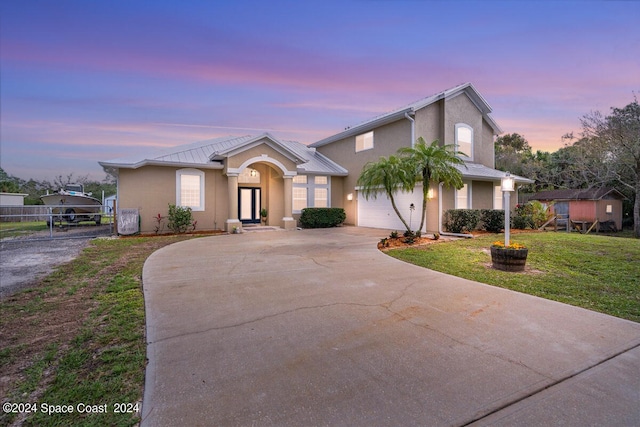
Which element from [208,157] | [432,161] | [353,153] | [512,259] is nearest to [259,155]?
[208,157]

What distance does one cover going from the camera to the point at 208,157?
599 inches

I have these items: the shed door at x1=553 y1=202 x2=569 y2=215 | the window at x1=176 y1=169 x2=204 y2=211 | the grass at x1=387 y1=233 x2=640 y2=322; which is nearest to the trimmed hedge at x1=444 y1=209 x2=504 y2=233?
the grass at x1=387 y1=233 x2=640 y2=322

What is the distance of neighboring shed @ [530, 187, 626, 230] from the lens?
2309cm

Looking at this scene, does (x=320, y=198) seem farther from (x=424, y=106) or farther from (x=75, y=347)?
(x=75, y=347)

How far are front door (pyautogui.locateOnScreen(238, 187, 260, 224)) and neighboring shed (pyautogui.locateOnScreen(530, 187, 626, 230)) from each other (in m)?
21.9

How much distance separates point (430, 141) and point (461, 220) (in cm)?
433

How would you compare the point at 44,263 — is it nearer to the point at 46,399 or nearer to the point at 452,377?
the point at 46,399

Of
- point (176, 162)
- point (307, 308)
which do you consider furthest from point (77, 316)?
point (176, 162)

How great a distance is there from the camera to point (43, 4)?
8609mm

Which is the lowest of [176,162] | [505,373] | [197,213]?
[505,373]

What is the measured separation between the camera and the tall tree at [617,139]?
17578 millimetres

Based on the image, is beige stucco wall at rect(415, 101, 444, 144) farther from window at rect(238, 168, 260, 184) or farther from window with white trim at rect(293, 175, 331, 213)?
window at rect(238, 168, 260, 184)

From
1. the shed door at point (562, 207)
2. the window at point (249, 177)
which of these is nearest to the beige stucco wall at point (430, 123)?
the window at point (249, 177)

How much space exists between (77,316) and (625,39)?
61.8 feet
